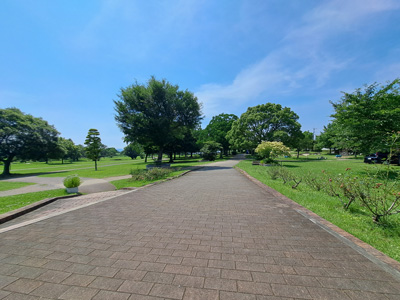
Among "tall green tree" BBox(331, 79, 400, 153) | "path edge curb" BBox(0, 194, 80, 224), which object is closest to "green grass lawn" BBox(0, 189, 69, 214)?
"path edge curb" BBox(0, 194, 80, 224)

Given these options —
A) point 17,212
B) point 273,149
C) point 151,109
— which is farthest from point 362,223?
point 151,109

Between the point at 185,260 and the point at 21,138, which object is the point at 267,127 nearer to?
the point at 185,260

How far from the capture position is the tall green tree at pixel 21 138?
69.2 feet

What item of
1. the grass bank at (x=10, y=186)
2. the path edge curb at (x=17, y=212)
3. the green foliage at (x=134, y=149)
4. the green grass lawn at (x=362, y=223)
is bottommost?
the grass bank at (x=10, y=186)

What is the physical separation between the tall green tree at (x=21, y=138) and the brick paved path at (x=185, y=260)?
87.0 ft

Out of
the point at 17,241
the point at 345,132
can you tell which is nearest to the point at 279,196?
the point at 17,241

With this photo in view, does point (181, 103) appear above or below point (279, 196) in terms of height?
above

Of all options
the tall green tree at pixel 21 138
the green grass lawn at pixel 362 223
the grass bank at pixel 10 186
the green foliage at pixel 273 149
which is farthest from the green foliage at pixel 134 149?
the green grass lawn at pixel 362 223

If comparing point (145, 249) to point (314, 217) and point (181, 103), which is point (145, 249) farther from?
point (181, 103)

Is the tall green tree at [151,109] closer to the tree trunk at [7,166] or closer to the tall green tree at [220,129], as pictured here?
the tree trunk at [7,166]

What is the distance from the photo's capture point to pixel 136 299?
1.71 meters

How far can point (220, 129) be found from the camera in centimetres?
4822

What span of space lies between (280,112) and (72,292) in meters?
34.0

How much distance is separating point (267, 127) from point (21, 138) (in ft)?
124
